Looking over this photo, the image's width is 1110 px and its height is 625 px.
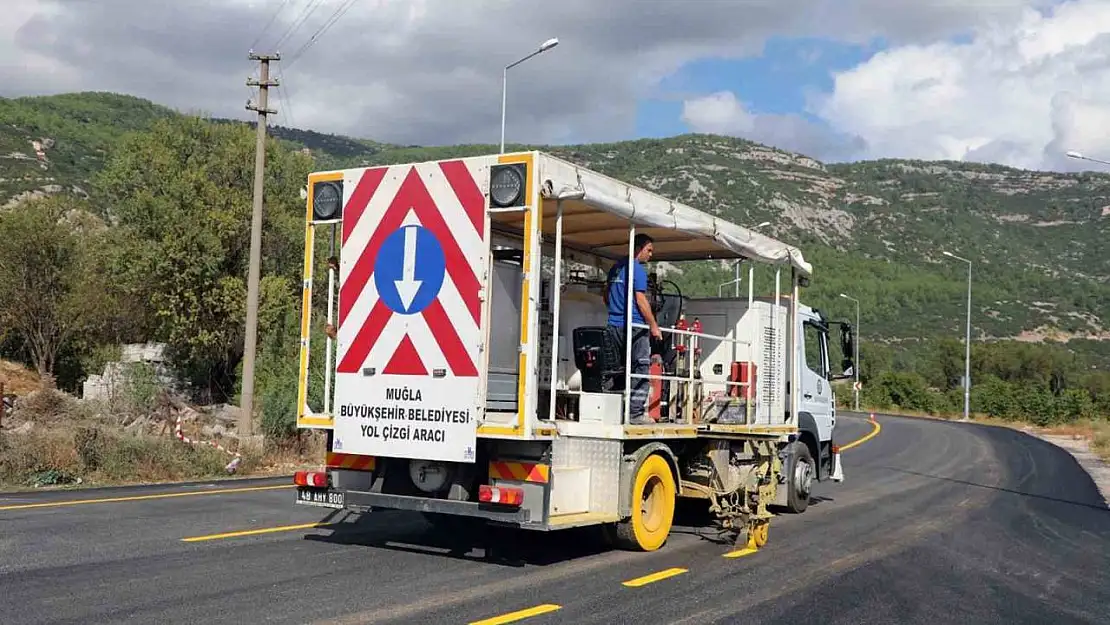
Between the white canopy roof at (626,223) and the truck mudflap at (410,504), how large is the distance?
2385mm

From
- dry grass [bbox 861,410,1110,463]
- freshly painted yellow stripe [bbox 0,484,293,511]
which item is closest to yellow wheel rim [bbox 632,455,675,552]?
freshly painted yellow stripe [bbox 0,484,293,511]

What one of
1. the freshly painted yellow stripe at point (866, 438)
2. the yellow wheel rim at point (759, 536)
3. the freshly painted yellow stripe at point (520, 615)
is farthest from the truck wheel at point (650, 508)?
the freshly painted yellow stripe at point (866, 438)

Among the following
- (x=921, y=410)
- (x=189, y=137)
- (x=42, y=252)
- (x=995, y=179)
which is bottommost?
(x=921, y=410)

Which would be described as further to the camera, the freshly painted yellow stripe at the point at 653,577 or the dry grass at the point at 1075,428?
the dry grass at the point at 1075,428

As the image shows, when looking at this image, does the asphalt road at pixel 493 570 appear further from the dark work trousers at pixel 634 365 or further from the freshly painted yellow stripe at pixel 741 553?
the dark work trousers at pixel 634 365

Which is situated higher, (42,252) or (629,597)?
(42,252)

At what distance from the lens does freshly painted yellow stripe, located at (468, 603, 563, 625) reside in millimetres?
6484

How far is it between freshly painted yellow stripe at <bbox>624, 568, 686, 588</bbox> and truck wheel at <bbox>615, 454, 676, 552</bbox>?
23.5 inches

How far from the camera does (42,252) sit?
114 ft

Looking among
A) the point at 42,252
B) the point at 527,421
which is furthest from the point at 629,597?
the point at 42,252

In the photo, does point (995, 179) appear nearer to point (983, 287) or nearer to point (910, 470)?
point (983, 287)

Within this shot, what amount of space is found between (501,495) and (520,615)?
146 centimetres

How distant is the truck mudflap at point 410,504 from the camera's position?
8133 mm

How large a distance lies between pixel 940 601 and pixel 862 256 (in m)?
93.0
